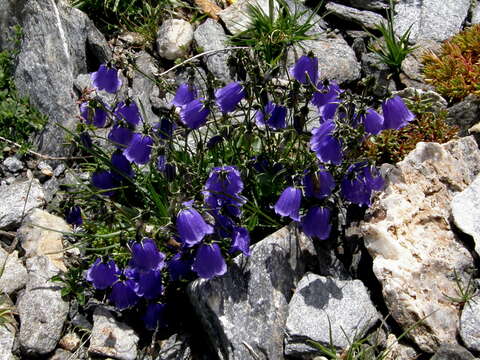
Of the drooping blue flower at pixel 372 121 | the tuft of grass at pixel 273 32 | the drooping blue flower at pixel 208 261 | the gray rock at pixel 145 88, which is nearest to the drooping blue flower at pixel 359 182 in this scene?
the drooping blue flower at pixel 372 121

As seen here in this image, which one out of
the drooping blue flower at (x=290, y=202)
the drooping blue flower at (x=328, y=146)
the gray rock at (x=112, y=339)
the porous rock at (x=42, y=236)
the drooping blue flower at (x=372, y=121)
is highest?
the drooping blue flower at (x=372, y=121)

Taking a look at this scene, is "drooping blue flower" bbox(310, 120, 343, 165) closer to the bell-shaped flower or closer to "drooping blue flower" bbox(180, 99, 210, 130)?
"drooping blue flower" bbox(180, 99, 210, 130)

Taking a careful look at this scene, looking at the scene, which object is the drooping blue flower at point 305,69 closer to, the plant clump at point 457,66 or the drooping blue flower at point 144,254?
the drooping blue flower at point 144,254

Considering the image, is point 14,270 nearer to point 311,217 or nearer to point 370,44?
point 311,217

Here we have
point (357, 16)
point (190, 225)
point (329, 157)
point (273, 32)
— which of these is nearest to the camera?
point (190, 225)

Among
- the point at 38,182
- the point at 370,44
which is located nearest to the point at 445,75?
the point at 370,44

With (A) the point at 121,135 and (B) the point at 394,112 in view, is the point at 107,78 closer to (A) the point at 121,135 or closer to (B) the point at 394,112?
(A) the point at 121,135

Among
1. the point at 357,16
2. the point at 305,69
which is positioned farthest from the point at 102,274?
the point at 357,16
